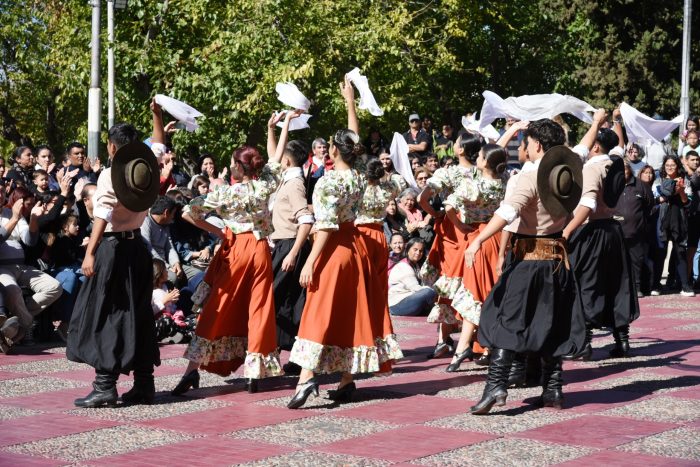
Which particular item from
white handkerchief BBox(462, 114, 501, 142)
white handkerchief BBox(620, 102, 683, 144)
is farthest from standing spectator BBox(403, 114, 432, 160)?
white handkerchief BBox(620, 102, 683, 144)

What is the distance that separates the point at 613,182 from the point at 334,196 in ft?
11.0

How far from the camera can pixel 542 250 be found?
809 cm

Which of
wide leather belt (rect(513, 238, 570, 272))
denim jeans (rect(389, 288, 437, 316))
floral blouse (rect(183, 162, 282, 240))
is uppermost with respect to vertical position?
floral blouse (rect(183, 162, 282, 240))

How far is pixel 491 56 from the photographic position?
39188 mm

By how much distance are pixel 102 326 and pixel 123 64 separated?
15333 millimetres

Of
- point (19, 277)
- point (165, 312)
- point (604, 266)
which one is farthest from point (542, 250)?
point (19, 277)

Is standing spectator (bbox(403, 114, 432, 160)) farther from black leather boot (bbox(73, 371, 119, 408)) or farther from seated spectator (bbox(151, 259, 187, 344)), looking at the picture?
black leather boot (bbox(73, 371, 119, 408))

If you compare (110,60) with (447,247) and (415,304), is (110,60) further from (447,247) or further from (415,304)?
(447,247)

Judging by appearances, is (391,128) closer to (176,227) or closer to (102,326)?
(176,227)

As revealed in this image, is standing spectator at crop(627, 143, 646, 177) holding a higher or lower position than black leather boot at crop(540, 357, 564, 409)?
higher

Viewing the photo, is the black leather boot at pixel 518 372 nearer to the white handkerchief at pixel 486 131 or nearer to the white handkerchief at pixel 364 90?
the white handkerchief at pixel 364 90

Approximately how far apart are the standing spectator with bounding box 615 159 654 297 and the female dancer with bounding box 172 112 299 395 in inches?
339

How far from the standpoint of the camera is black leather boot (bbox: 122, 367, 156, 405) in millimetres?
8367

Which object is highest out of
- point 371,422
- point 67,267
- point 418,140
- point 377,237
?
point 418,140
